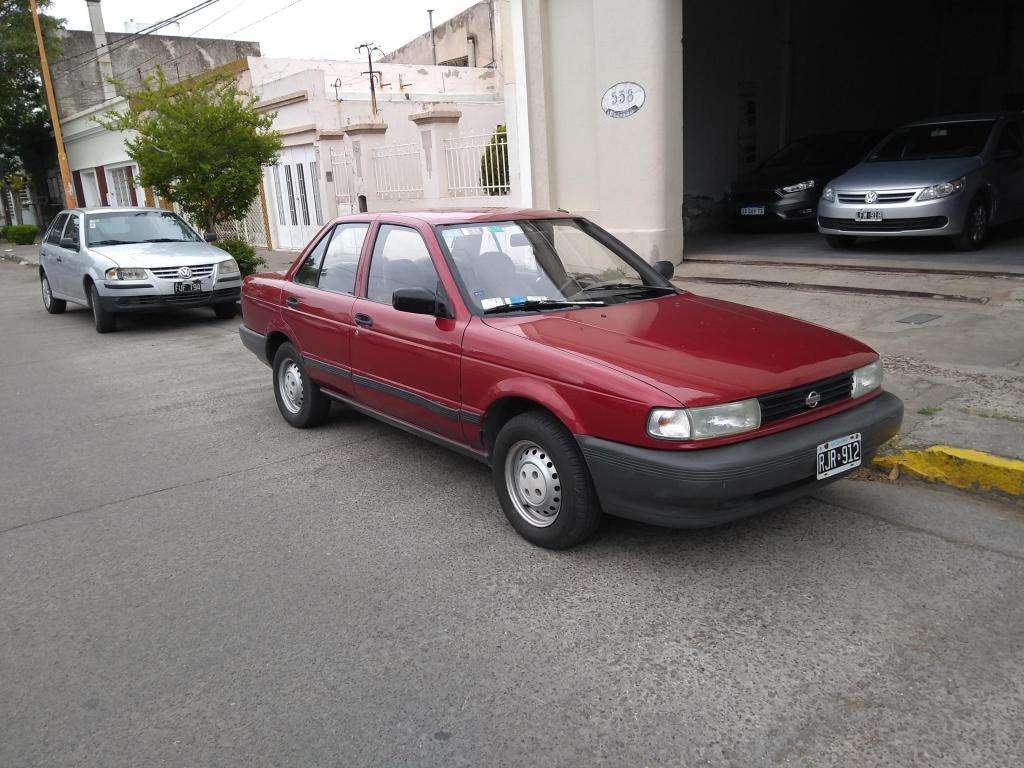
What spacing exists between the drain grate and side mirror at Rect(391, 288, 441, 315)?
5243 millimetres

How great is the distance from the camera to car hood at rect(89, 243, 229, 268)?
10859 millimetres

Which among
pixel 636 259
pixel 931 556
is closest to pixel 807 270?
pixel 636 259

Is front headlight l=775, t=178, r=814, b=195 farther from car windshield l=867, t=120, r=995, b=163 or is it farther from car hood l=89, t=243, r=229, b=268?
car hood l=89, t=243, r=229, b=268

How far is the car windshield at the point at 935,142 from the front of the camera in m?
10.5

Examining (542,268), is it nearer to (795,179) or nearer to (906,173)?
(906,173)

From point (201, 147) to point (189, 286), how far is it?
4.31 meters

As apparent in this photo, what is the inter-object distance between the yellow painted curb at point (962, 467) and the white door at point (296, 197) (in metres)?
15.8

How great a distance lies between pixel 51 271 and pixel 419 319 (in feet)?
34.3

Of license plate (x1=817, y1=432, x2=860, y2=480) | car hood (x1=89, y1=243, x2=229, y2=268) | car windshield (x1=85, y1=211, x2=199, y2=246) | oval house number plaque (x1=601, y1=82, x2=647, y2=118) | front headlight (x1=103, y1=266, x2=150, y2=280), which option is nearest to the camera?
license plate (x1=817, y1=432, x2=860, y2=480)

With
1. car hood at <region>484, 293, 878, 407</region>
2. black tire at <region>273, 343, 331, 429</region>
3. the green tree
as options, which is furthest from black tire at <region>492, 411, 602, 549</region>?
the green tree

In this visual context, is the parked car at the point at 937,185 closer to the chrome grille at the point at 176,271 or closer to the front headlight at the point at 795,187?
the front headlight at the point at 795,187

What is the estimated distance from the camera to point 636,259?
5301 millimetres

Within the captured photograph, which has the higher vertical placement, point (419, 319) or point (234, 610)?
point (419, 319)

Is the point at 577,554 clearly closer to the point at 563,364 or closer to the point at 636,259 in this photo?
the point at 563,364
